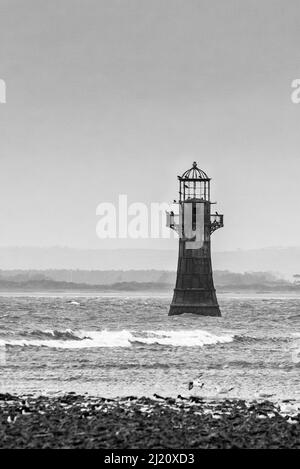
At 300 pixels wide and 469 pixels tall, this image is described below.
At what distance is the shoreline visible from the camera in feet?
67.2

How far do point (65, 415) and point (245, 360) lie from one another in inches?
914

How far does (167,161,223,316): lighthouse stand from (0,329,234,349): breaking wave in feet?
6.79

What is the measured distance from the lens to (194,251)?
62594 mm

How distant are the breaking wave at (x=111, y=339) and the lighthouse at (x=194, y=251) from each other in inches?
81.5

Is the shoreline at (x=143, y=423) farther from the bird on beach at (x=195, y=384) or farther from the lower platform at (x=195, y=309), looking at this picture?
the lower platform at (x=195, y=309)

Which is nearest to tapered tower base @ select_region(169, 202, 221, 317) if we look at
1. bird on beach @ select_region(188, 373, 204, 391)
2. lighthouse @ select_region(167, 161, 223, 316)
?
lighthouse @ select_region(167, 161, 223, 316)

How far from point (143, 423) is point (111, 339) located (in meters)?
35.4

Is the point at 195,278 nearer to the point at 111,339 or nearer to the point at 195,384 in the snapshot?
the point at 111,339

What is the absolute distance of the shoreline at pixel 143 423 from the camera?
20.5 metres

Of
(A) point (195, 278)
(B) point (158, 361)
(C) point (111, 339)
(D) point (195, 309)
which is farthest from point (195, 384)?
(D) point (195, 309)

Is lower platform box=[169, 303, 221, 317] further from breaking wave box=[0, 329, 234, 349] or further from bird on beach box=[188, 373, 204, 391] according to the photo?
bird on beach box=[188, 373, 204, 391]

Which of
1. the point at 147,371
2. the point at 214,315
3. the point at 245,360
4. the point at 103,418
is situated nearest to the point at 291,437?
the point at 103,418
